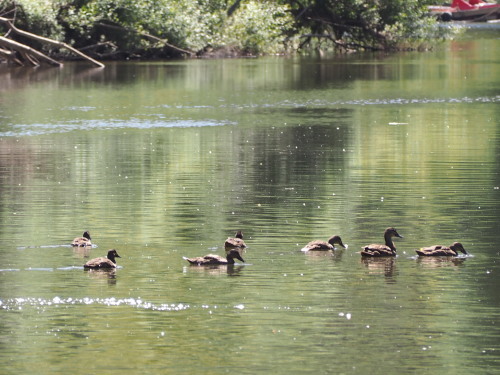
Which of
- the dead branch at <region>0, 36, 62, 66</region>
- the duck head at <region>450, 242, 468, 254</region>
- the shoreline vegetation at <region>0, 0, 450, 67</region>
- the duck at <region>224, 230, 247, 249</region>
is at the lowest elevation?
the duck head at <region>450, 242, 468, 254</region>

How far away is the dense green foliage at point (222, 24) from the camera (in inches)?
2724

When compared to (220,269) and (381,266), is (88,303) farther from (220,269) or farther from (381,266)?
(381,266)

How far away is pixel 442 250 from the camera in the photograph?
57.5 feet

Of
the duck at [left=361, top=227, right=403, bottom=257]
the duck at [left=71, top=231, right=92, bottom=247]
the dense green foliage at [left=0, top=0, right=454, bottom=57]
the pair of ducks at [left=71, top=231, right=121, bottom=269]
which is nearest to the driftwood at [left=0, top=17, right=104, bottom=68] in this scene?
the dense green foliage at [left=0, top=0, right=454, bottom=57]

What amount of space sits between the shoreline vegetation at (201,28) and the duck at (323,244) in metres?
44.2

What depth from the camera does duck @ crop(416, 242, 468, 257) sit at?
17.5m

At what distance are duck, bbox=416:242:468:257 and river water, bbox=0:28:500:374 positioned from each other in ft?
0.34

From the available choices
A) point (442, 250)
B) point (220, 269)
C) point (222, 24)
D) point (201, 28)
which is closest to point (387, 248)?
point (442, 250)

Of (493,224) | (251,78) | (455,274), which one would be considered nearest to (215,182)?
(493,224)

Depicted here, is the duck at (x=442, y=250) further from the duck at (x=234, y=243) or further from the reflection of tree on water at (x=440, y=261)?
the duck at (x=234, y=243)

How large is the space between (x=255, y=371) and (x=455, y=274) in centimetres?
485

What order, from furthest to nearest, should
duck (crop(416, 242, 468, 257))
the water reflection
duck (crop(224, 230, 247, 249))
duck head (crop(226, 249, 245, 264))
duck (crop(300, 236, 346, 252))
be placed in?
duck (crop(224, 230, 247, 249)), duck (crop(300, 236, 346, 252)), duck (crop(416, 242, 468, 257)), duck head (crop(226, 249, 245, 264)), the water reflection

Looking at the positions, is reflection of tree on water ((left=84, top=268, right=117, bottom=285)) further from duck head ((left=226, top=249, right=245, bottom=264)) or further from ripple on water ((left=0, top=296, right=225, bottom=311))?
duck head ((left=226, top=249, right=245, bottom=264))

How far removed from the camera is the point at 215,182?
1004 inches
